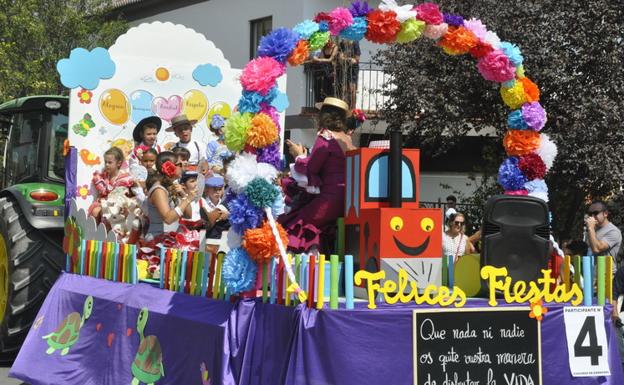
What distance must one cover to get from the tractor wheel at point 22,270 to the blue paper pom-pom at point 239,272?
403 cm

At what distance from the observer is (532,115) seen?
711 cm

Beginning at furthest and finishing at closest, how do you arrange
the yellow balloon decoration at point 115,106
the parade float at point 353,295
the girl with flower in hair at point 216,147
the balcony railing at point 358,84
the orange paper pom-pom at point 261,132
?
the balcony railing at point 358,84 → the yellow balloon decoration at point 115,106 → the girl with flower in hair at point 216,147 → the orange paper pom-pom at point 261,132 → the parade float at point 353,295

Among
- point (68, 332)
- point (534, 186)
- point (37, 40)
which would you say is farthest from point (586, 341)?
point (37, 40)

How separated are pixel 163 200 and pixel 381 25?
107 inches

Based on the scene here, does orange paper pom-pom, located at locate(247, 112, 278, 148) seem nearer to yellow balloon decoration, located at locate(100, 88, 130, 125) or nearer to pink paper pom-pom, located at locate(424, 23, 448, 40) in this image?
pink paper pom-pom, located at locate(424, 23, 448, 40)

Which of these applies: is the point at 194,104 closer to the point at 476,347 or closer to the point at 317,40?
the point at 317,40

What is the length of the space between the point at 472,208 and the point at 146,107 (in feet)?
28.6

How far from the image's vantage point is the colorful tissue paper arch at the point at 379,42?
19.7ft

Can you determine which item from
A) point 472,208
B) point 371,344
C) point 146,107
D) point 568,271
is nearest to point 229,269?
point 371,344

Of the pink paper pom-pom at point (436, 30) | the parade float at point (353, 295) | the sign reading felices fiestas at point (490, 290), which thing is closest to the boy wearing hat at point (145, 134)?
the parade float at point (353, 295)

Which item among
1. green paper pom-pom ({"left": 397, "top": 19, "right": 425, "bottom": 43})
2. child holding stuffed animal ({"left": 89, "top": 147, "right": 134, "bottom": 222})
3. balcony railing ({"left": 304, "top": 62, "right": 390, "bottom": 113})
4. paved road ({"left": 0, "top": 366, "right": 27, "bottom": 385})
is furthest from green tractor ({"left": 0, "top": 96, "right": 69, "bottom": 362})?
balcony railing ({"left": 304, "top": 62, "right": 390, "bottom": 113})

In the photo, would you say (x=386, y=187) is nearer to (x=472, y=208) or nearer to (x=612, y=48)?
(x=612, y=48)

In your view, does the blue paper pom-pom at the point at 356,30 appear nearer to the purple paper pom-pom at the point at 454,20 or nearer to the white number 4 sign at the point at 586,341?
the purple paper pom-pom at the point at 454,20

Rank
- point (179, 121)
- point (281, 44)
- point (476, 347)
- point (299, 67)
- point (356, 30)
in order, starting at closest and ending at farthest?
point (476, 347)
point (281, 44)
point (356, 30)
point (179, 121)
point (299, 67)
